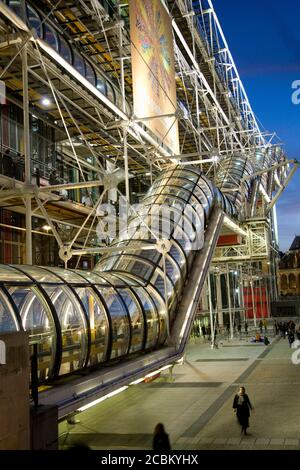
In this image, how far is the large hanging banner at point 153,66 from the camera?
17.2 metres

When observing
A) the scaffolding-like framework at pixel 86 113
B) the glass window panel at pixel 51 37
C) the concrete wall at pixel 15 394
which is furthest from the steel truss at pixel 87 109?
the concrete wall at pixel 15 394

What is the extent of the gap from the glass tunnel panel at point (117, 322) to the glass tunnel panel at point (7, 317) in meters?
3.09

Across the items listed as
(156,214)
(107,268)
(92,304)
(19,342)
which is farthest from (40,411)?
(156,214)

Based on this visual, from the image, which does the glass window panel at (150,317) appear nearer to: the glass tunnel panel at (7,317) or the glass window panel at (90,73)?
the glass tunnel panel at (7,317)

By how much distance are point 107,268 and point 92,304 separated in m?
4.94

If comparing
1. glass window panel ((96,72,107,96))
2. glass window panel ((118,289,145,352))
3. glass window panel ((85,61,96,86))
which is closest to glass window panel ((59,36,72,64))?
glass window panel ((85,61,96,86))

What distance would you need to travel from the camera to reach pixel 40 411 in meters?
6.75

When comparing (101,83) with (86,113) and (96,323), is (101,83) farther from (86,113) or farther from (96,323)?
(96,323)

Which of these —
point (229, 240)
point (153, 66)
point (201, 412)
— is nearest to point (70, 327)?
point (201, 412)

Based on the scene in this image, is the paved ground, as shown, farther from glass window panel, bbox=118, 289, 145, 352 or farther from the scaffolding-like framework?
the scaffolding-like framework

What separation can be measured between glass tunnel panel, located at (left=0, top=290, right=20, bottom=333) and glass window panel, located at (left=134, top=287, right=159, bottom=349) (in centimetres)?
506

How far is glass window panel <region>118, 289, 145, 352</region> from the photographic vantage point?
1147cm

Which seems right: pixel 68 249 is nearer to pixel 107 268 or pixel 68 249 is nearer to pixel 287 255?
pixel 107 268

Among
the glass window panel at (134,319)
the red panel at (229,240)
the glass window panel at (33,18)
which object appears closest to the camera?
the glass window panel at (134,319)
